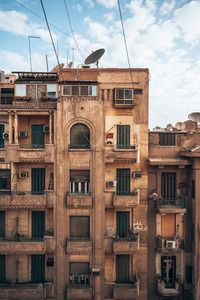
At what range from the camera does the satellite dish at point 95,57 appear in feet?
49.9

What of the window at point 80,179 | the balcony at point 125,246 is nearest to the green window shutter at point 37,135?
the window at point 80,179

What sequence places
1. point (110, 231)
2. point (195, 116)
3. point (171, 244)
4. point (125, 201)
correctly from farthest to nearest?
point (195, 116), point (171, 244), point (110, 231), point (125, 201)

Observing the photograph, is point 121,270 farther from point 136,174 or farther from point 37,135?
point 37,135

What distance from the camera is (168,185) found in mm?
15836

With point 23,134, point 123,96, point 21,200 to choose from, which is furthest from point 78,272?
point 123,96

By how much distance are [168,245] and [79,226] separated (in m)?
7.02

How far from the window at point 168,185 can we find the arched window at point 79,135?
23.1ft

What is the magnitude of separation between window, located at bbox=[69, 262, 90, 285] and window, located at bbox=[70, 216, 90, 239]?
219 centimetres

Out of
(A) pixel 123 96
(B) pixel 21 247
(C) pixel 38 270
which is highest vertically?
(A) pixel 123 96

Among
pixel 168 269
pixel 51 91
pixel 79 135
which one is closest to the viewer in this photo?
pixel 79 135

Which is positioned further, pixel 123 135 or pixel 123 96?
pixel 123 135

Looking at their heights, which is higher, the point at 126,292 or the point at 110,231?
the point at 110,231

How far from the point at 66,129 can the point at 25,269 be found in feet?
37.6

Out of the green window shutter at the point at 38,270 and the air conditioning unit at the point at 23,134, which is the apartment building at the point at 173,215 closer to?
the green window shutter at the point at 38,270
